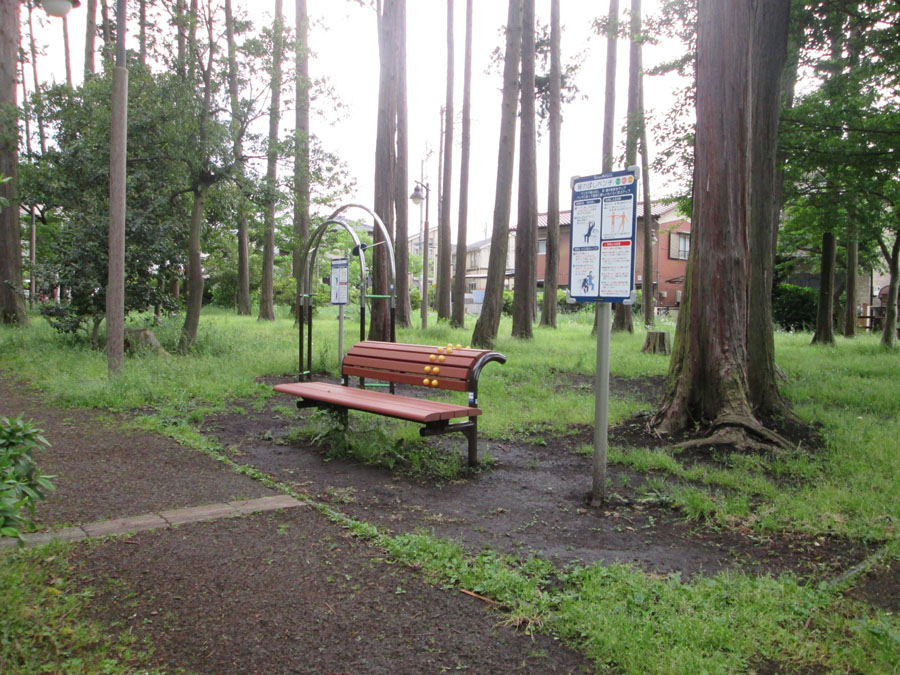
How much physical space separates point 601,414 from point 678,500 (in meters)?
0.82

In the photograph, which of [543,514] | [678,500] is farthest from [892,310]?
[543,514]

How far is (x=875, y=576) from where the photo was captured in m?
3.61

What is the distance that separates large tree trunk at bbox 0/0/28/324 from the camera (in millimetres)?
16516

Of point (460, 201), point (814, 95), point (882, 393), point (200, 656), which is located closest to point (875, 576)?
point (200, 656)

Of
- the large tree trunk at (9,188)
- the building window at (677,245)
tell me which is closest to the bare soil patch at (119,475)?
the large tree trunk at (9,188)

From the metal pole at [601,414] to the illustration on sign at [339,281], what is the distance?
5161 mm

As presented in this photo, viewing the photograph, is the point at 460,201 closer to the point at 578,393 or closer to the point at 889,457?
the point at 578,393

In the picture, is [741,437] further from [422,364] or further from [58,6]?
[58,6]

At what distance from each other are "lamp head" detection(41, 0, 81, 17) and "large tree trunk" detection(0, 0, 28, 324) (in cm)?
806

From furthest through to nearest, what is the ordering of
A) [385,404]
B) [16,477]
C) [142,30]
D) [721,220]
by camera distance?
1. [142,30]
2. [721,220]
3. [385,404]
4. [16,477]

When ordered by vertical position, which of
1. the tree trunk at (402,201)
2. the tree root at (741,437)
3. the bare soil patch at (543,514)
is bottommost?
the bare soil patch at (543,514)

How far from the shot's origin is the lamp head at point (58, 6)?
9384 millimetres

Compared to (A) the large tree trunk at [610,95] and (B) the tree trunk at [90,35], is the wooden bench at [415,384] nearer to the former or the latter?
(A) the large tree trunk at [610,95]

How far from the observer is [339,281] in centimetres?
940
